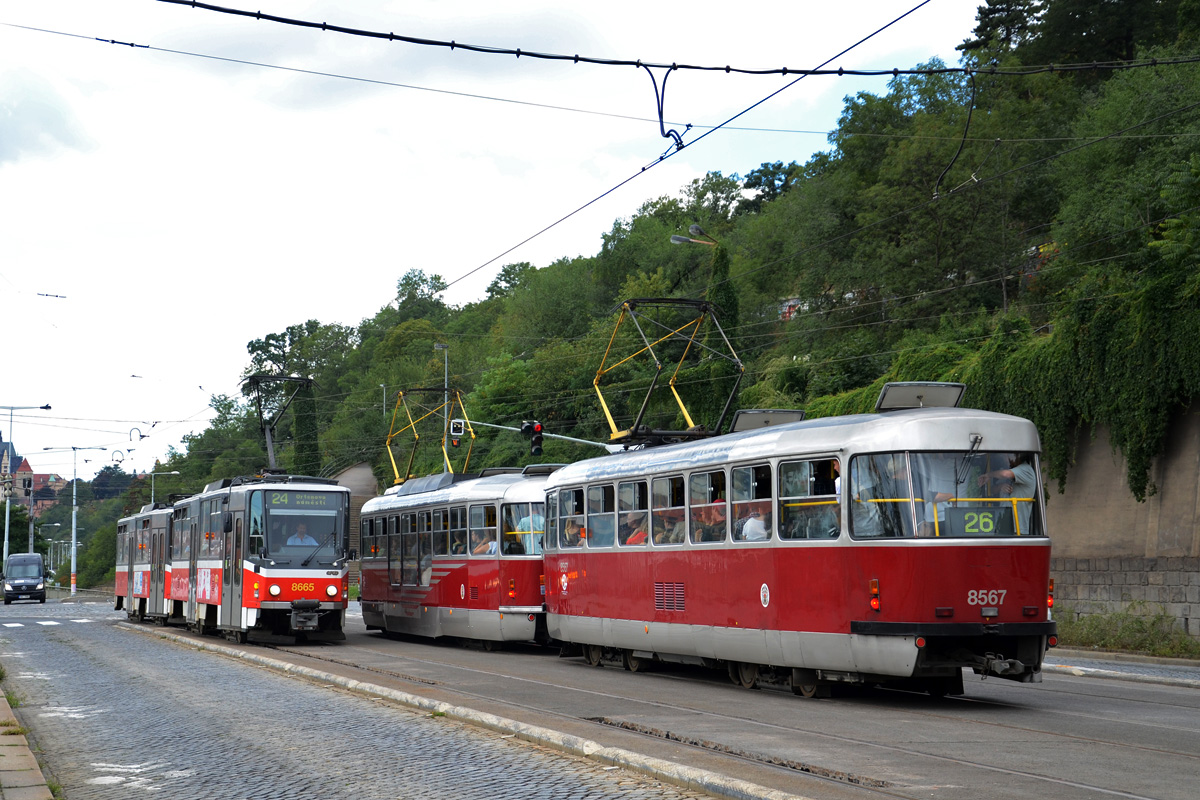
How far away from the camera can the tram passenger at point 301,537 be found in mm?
24953

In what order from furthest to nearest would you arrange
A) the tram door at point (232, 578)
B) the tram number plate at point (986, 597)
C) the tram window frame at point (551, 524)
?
the tram door at point (232, 578) < the tram window frame at point (551, 524) < the tram number plate at point (986, 597)

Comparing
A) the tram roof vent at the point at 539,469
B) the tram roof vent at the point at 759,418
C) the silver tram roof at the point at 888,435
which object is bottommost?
the silver tram roof at the point at 888,435

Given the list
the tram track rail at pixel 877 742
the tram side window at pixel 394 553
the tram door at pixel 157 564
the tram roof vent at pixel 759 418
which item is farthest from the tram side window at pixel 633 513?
the tram door at pixel 157 564

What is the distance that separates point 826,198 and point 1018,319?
3230 centimetres

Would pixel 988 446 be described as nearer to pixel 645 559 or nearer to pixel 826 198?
pixel 645 559

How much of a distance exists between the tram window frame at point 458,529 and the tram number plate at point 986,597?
12.4 meters

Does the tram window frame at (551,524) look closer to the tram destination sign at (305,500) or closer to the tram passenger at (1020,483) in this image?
the tram destination sign at (305,500)

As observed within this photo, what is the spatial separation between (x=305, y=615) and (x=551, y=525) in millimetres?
6126

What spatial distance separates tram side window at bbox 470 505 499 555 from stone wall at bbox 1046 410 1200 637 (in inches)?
442

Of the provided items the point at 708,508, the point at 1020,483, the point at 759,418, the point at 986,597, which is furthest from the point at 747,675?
the point at 1020,483

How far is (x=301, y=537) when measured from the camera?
82.1ft

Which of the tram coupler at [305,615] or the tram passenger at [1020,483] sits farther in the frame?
the tram coupler at [305,615]

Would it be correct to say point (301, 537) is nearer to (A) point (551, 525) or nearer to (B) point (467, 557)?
(B) point (467, 557)

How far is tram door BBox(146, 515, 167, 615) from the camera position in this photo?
34.3 m
